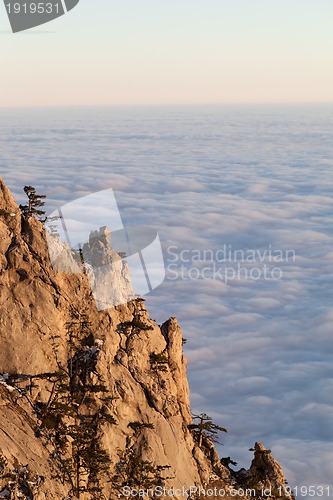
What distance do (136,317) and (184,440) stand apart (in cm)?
1204

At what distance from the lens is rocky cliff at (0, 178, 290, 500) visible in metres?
53.4

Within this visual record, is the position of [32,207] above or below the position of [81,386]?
above

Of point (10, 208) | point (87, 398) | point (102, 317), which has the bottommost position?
point (87, 398)

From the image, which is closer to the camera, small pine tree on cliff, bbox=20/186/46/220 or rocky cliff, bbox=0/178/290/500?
rocky cliff, bbox=0/178/290/500

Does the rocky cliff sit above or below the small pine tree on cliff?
below

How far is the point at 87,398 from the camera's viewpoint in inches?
2263

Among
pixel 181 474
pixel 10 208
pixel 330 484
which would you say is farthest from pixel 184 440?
pixel 330 484

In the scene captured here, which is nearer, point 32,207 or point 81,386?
point 81,386

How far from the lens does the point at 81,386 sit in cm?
5712

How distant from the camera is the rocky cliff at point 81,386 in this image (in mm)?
53438

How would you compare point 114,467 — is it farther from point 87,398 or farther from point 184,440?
point 184,440

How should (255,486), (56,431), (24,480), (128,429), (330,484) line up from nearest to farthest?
1. (24,480)
2. (56,431)
3. (128,429)
4. (255,486)
5. (330,484)

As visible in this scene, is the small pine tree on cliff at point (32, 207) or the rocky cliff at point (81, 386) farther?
the small pine tree on cliff at point (32, 207)

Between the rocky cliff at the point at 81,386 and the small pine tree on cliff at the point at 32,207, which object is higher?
the small pine tree on cliff at the point at 32,207
